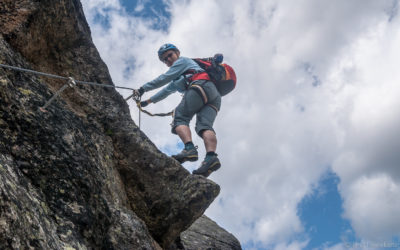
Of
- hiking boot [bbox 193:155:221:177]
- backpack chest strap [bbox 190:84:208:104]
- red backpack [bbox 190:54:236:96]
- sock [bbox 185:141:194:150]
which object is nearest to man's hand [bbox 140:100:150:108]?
red backpack [bbox 190:54:236:96]

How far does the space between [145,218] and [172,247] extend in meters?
1.32

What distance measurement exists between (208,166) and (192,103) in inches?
75.0

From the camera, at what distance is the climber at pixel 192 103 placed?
8461 mm

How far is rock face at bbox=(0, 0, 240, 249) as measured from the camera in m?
3.78

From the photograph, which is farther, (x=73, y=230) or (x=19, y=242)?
(x=73, y=230)

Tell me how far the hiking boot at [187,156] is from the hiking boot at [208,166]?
0.35 meters

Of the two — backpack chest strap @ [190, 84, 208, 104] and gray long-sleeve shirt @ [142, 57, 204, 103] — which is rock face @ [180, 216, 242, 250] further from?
gray long-sleeve shirt @ [142, 57, 204, 103]

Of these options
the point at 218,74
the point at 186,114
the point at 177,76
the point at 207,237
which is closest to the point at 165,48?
the point at 177,76

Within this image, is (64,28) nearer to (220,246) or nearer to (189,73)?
(189,73)

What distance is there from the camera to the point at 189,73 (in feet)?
31.8

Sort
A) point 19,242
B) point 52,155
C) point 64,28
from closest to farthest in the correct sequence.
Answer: point 19,242 → point 52,155 → point 64,28

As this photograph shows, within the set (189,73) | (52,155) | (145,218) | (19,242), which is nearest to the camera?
(19,242)

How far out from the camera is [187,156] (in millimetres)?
8297

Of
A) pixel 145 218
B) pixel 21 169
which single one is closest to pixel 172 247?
pixel 145 218
